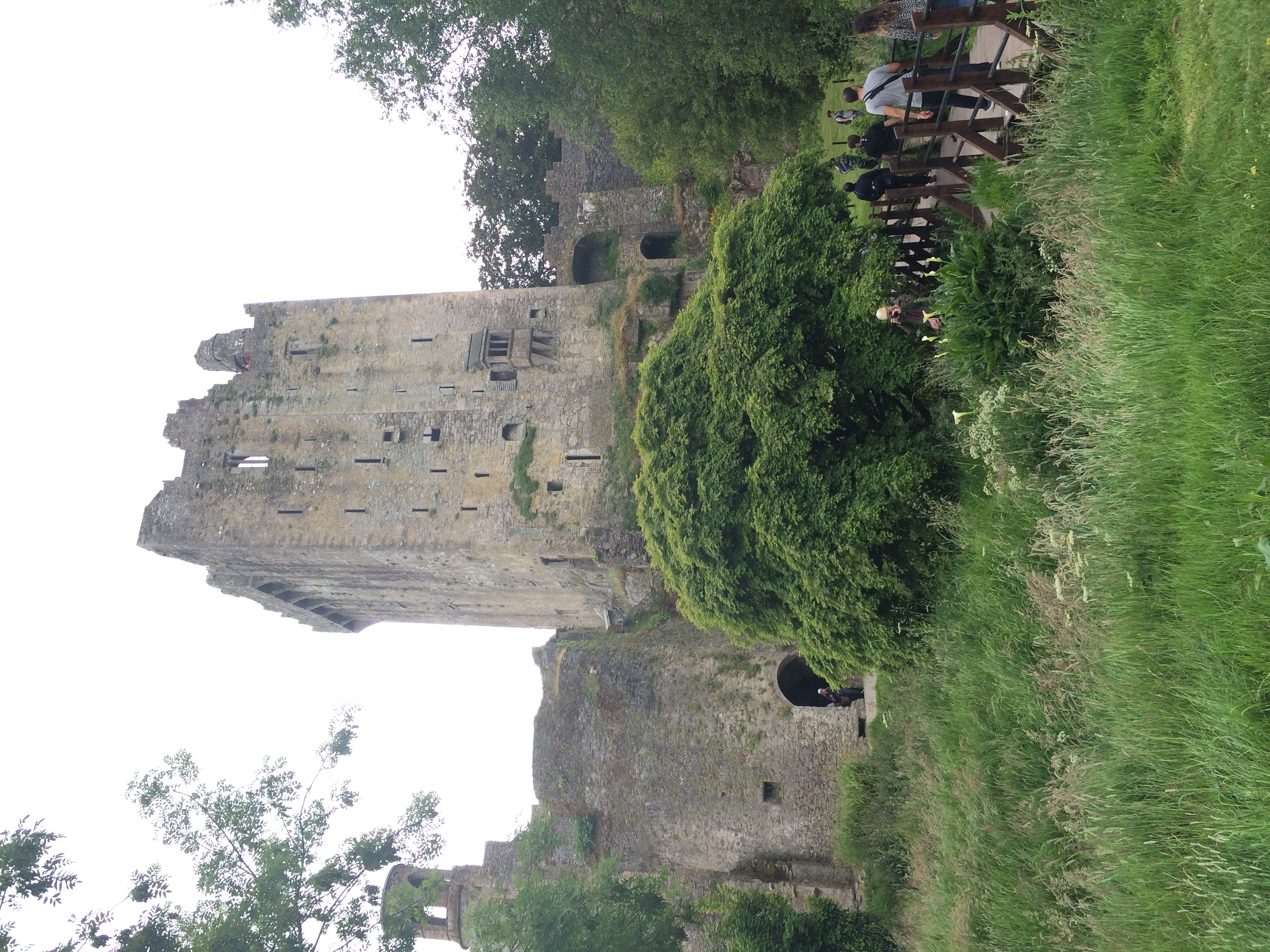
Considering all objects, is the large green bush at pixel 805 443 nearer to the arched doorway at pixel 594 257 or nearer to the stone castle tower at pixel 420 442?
the stone castle tower at pixel 420 442

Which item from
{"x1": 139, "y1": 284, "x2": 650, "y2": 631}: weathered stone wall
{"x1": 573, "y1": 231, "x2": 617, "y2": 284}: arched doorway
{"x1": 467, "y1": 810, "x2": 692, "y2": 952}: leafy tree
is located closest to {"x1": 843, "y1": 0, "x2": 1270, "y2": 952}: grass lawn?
{"x1": 467, "y1": 810, "x2": 692, "y2": 952}: leafy tree

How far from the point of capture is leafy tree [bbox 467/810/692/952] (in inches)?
598

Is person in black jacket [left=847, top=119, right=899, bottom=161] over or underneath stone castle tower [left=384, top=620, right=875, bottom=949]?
over

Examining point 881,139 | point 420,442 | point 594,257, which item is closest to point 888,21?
point 881,139

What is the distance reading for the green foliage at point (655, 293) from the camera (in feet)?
61.3

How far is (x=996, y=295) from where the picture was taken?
8656 millimetres

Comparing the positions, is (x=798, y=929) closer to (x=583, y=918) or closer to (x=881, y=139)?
(x=583, y=918)

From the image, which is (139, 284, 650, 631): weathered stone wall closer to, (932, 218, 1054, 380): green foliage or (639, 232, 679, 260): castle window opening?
(639, 232, 679, 260): castle window opening

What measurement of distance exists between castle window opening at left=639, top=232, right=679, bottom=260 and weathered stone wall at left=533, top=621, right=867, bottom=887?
871cm

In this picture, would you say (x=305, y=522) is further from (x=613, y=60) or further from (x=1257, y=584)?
(x=1257, y=584)

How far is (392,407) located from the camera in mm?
19078

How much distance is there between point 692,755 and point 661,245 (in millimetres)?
11832

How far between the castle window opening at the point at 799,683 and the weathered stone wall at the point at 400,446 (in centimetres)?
429

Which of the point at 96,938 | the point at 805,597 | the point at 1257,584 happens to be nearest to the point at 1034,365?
the point at 1257,584
